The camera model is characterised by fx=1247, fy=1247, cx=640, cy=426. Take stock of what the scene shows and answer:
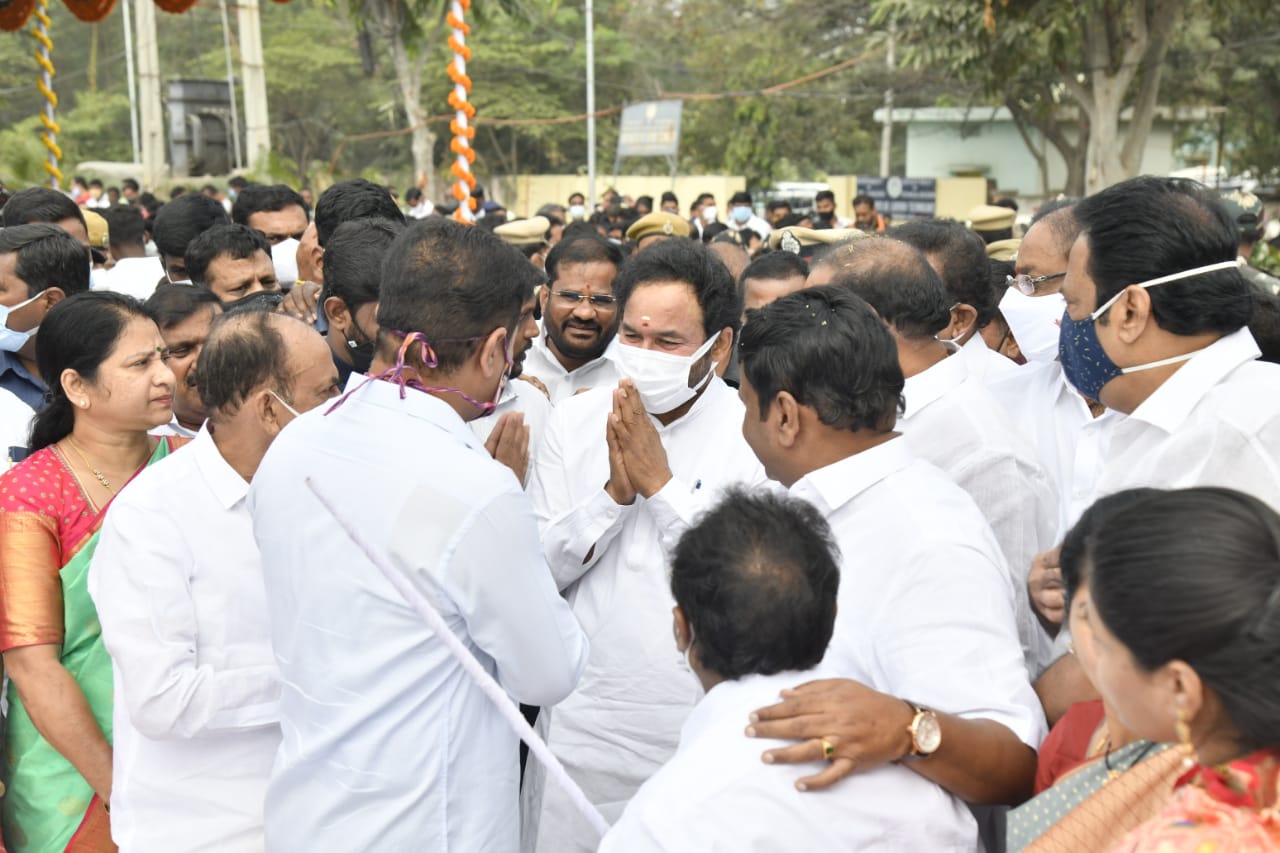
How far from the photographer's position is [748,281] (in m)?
4.78

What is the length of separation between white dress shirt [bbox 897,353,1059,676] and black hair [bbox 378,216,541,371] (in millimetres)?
1168

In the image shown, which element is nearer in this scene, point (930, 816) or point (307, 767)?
point (930, 816)

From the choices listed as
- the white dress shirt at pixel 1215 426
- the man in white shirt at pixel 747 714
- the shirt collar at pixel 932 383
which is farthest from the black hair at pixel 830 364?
the shirt collar at pixel 932 383

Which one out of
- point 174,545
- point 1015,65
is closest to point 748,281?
point 174,545

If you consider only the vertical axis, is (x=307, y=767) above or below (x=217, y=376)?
below

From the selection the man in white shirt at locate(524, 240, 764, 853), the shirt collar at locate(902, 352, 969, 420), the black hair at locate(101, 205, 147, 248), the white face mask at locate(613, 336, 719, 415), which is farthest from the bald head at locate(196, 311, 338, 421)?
the black hair at locate(101, 205, 147, 248)

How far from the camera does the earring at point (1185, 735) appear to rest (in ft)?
4.99

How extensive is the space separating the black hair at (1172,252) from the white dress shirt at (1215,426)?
8 cm

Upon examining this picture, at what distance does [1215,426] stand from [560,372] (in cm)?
268

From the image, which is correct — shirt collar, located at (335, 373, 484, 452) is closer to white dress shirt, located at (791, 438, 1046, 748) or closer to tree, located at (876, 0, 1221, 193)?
white dress shirt, located at (791, 438, 1046, 748)

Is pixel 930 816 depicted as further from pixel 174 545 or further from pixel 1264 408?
pixel 174 545

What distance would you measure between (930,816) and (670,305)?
1696mm

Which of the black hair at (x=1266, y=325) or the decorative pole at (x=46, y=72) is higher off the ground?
the decorative pole at (x=46, y=72)

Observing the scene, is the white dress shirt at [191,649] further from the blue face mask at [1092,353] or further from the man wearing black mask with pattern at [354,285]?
the blue face mask at [1092,353]
